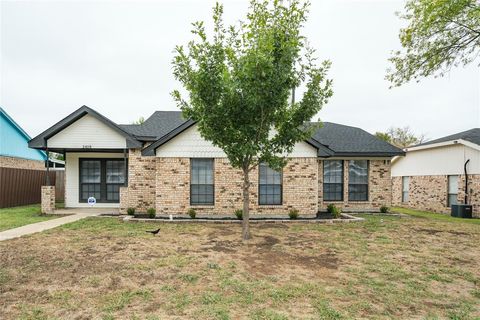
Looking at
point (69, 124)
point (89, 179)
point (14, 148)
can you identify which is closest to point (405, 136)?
point (89, 179)

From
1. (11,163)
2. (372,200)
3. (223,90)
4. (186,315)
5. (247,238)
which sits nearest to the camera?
(186,315)

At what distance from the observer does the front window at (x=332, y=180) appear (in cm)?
1465

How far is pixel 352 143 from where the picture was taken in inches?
599

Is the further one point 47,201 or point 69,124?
point 69,124

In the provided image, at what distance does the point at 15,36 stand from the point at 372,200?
76.7ft

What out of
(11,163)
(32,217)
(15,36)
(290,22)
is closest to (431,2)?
(290,22)

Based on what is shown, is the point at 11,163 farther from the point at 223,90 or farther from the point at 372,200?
the point at 372,200

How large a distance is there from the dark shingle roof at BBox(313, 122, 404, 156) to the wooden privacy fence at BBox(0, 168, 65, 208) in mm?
17848

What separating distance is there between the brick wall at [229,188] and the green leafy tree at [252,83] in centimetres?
394

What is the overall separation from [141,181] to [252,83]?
8432mm

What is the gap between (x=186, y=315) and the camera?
12.6 feet

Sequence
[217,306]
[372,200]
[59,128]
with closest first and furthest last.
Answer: [217,306]
[59,128]
[372,200]

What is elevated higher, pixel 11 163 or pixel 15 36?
pixel 15 36

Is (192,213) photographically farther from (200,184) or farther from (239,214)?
(239,214)
